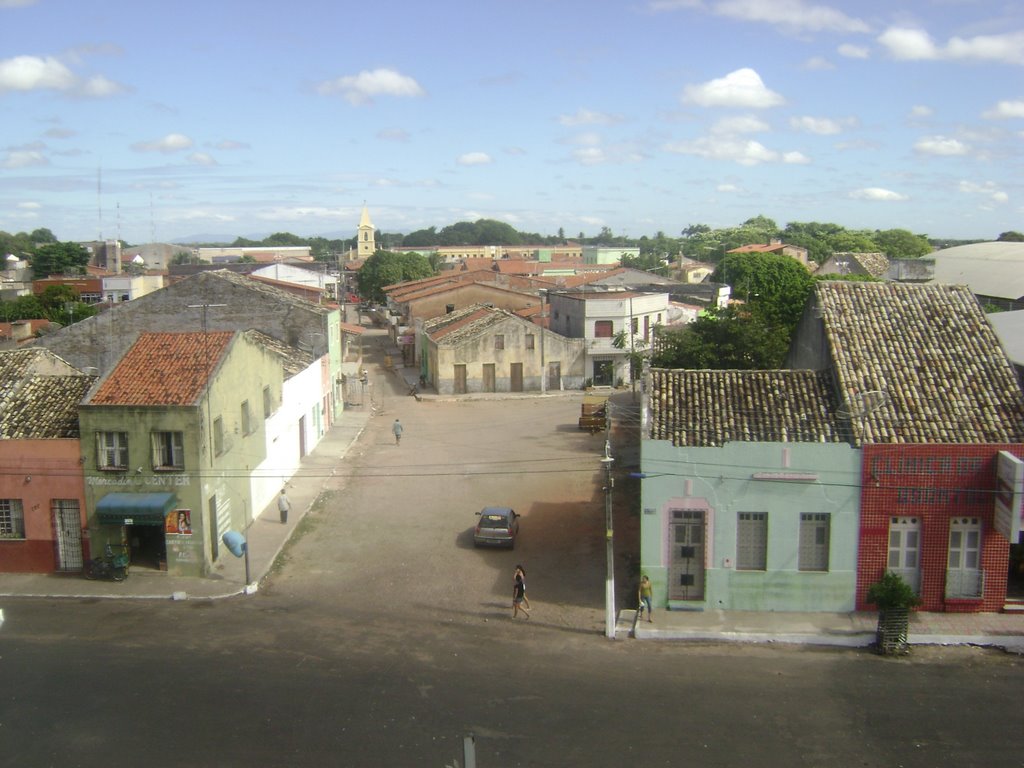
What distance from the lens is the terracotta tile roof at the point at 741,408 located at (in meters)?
20.4

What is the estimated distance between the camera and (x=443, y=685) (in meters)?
17.1

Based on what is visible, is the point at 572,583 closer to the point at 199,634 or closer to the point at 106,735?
the point at 199,634

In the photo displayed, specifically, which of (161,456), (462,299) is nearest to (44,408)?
(161,456)

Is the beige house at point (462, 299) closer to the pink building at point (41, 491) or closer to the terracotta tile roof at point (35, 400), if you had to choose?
the terracotta tile roof at point (35, 400)

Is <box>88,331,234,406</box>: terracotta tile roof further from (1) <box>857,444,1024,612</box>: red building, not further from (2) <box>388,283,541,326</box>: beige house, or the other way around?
(2) <box>388,283,541,326</box>: beige house

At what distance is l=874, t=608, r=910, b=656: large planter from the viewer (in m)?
18.5

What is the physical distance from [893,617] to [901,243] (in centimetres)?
11922

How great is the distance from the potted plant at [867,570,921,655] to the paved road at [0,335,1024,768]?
44cm

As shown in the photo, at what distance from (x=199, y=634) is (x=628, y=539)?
11.7m

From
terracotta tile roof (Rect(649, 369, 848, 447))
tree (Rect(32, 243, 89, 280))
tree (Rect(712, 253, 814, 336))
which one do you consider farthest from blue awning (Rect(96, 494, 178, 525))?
tree (Rect(32, 243, 89, 280))

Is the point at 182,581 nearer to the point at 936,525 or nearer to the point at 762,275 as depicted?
the point at 936,525

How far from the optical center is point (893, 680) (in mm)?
17344

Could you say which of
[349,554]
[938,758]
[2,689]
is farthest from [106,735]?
[938,758]

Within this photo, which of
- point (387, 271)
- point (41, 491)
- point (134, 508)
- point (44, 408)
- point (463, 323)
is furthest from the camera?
point (387, 271)
